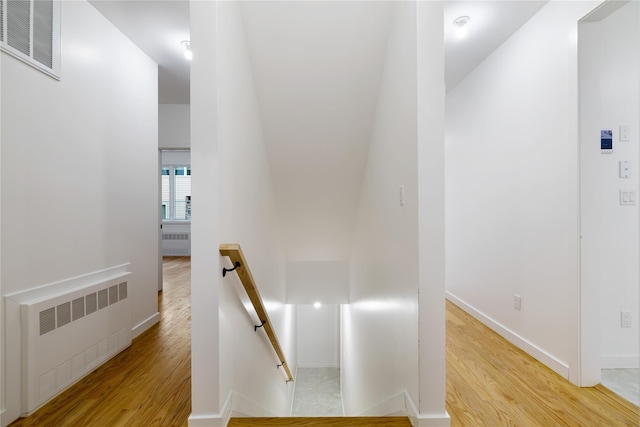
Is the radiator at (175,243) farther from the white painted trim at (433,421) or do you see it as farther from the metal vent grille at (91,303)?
the white painted trim at (433,421)

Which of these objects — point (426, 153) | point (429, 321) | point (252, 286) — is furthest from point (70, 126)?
point (429, 321)

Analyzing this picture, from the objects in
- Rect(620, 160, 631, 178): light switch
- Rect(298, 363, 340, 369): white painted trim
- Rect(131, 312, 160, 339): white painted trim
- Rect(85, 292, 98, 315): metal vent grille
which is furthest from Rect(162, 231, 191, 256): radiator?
Rect(620, 160, 631, 178): light switch

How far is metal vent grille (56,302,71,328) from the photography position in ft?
6.45

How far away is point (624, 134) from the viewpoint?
2.16 metres

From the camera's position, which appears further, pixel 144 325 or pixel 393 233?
pixel 144 325

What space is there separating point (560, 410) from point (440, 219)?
4.47ft

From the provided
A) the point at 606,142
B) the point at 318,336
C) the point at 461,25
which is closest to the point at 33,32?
the point at 461,25

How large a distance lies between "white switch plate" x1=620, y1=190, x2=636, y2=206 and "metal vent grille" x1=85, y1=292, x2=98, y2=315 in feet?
12.9

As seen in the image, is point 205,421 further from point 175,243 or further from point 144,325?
point 175,243

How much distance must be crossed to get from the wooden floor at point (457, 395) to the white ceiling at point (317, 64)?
1.82m

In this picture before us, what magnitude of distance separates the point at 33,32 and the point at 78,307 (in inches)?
70.3

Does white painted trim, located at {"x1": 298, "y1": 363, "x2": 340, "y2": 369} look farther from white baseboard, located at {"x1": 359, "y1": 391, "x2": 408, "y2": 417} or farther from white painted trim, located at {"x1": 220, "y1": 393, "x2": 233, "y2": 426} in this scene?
white painted trim, located at {"x1": 220, "y1": 393, "x2": 233, "y2": 426}

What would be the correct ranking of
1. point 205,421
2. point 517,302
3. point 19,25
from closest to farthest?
point 205,421, point 19,25, point 517,302

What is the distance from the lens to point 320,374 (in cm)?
602
